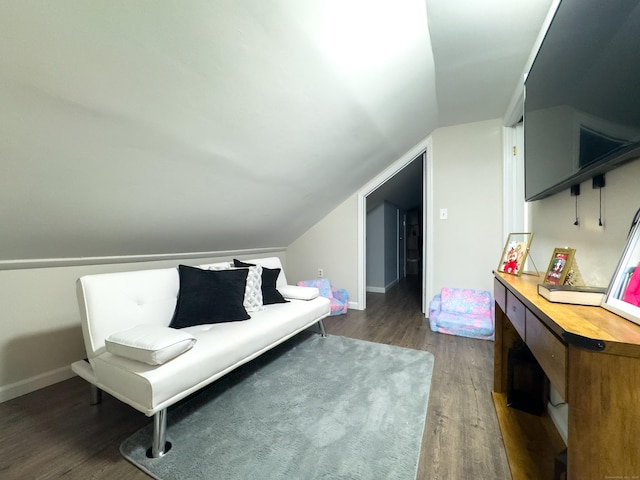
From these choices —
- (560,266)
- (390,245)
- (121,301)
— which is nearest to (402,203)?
(390,245)

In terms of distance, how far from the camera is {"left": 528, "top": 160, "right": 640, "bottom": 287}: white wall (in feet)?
3.02

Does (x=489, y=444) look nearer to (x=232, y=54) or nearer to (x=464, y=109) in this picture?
(x=232, y=54)

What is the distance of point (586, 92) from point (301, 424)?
182 centimetres

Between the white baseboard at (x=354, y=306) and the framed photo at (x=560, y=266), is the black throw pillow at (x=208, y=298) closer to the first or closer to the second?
the framed photo at (x=560, y=266)

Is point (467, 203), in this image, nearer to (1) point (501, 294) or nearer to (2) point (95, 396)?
(1) point (501, 294)

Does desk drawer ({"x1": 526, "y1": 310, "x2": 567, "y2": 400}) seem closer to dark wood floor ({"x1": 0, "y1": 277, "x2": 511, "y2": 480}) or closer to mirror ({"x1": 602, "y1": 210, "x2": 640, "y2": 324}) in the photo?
mirror ({"x1": 602, "y1": 210, "x2": 640, "y2": 324})

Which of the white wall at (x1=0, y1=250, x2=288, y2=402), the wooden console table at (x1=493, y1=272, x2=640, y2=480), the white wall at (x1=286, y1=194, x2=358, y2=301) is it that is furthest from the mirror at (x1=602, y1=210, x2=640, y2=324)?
the white wall at (x1=0, y1=250, x2=288, y2=402)

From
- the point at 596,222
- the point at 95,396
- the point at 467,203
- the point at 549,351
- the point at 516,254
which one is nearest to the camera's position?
the point at 549,351

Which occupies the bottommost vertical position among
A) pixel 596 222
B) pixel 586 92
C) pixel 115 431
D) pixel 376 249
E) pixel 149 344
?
pixel 115 431

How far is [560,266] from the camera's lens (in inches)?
46.4

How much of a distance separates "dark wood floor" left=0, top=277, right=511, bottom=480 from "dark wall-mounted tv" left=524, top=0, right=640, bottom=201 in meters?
1.22

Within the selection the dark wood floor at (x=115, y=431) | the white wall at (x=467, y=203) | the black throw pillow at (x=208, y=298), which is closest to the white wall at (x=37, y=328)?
the dark wood floor at (x=115, y=431)

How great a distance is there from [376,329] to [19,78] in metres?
2.81

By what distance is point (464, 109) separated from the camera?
2643 millimetres
